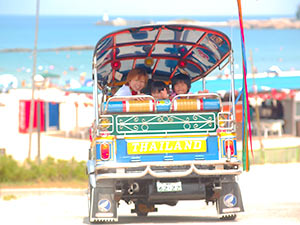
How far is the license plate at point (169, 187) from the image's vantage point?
12.3m

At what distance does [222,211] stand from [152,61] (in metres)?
3.63

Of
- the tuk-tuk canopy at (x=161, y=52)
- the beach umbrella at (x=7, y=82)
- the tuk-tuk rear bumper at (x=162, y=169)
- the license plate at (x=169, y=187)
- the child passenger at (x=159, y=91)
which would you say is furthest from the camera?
the beach umbrella at (x=7, y=82)

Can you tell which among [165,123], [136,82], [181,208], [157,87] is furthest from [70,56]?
[165,123]

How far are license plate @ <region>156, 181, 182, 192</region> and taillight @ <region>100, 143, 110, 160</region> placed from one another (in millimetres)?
830

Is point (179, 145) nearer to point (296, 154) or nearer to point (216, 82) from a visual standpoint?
point (296, 154)

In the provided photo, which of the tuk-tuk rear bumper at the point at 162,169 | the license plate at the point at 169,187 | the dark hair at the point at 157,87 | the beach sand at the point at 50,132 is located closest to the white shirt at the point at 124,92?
the dark hair at the point at 157,87

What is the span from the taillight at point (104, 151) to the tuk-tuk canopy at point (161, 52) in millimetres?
1409

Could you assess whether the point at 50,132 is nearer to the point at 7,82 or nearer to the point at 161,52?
the point at 7,82

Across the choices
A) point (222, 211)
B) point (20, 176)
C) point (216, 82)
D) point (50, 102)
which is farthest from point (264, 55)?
point (222, 211)

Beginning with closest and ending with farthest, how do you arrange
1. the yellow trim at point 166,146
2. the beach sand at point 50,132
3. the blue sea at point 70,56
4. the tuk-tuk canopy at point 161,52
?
the yellow trim at point 166,146 → the tuk-tuk canopy at point 161,52 → the beach sand at point 50,132 → the blue sea at point 70,56

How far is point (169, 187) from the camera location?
12.3 metres

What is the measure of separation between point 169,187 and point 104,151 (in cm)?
106

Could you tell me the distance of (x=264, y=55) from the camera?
6063 inches

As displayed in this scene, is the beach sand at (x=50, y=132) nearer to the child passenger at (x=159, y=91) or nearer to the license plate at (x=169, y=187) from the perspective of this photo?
the child passenger at (x=159, y=91)
